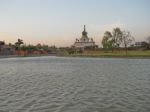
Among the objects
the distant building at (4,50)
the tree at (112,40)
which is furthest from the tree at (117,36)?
the distant building at (4,50)

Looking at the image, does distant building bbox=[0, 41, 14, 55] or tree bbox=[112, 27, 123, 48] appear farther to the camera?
distant building bbox=[0, 41, 14, 55]

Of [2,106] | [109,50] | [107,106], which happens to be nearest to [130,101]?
[107,106]

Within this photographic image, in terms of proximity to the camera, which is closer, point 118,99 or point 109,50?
point 118,99

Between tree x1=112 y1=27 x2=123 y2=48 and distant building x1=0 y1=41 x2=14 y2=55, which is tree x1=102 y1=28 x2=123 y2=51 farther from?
distant building x1=0 y1=41 x2=14 y2=55

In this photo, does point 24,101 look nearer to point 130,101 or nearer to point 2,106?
point 2,106

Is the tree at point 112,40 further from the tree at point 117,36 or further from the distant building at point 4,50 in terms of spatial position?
the distant building at point 4,50

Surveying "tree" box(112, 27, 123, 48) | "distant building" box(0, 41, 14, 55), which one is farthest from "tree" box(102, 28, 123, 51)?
"distant building" box(0, 41, 14, 55)

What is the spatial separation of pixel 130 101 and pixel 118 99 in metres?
0.86

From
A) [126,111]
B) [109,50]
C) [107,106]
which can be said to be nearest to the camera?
[126,111]

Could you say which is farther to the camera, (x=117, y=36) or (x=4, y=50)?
(x=4, y=50)

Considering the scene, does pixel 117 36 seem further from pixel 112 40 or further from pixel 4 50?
pixel 4 50

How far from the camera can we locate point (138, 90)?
762 inches

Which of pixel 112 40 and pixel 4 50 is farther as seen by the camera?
pixel 4 50

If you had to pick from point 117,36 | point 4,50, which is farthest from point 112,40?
point 4,50
